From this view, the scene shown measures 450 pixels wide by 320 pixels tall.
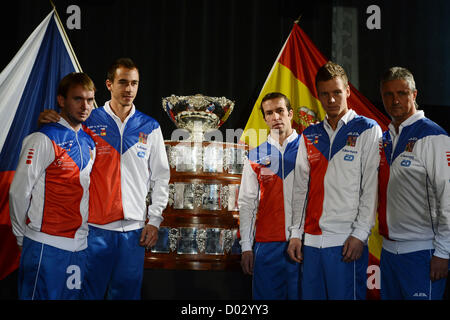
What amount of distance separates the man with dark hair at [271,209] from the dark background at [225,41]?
111cm

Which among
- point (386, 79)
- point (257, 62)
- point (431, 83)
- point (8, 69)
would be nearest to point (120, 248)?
point (386, 79)

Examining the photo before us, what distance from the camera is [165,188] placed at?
2.12 metres

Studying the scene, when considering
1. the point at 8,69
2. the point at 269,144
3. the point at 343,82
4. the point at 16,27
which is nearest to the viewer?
the point at 343,82

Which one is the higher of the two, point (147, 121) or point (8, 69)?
point (8, 69)

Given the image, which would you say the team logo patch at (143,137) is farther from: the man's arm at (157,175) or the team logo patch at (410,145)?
the team logo patch at (410,145)

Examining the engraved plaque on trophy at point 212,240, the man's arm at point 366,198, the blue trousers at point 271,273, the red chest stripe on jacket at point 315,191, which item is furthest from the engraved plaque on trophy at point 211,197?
the man's arm at point 366,198

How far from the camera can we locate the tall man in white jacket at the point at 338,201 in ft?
5.69

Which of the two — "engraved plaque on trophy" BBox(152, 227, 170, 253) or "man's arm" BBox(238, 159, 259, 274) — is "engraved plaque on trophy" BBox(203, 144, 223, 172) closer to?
"man's arm" BBox(238, 159, 259, 274)

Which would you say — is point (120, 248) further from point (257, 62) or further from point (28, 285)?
point (257, 62)

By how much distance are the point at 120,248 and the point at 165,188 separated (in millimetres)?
355

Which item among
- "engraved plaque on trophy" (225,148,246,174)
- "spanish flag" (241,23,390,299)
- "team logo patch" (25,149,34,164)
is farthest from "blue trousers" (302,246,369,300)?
"spanish flag" (241,23,390,299)

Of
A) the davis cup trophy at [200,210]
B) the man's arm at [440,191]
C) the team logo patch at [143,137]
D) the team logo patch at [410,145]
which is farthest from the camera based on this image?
the davis cup trophy at [200,210]

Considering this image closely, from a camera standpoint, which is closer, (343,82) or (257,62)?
(343,82)

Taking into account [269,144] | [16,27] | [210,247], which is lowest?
[210,247]
